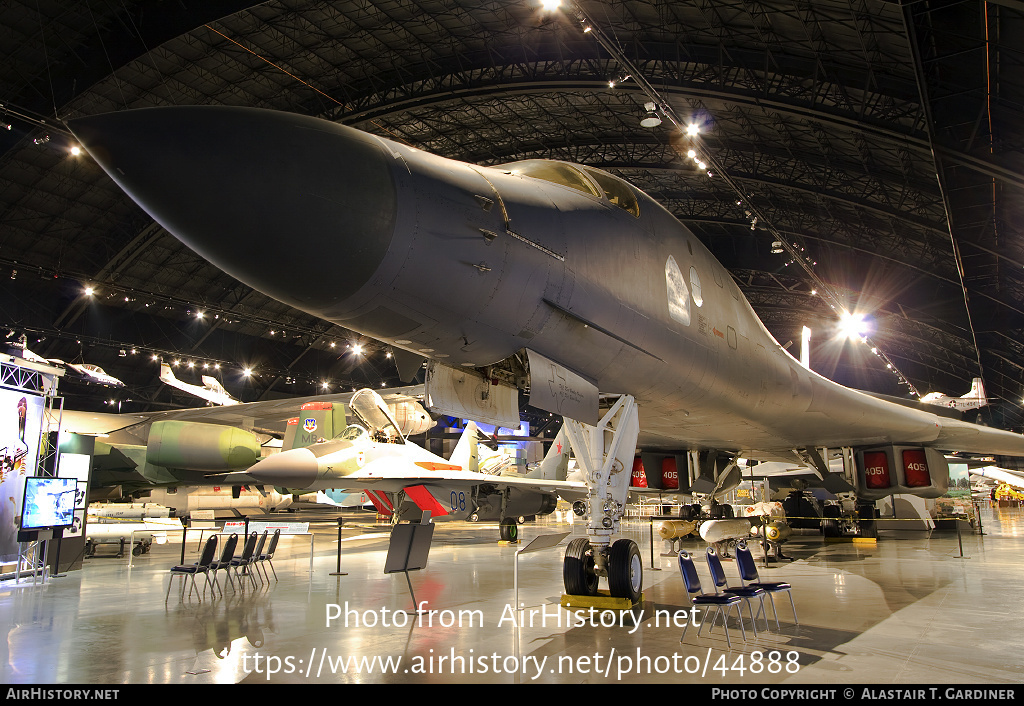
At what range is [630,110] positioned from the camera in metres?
20.3

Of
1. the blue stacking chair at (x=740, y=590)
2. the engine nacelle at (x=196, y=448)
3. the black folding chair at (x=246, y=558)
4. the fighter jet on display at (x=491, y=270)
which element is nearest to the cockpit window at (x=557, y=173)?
the fighter jet on display at (x=491, y=270)

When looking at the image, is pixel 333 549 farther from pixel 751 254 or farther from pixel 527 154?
pixel 751 254

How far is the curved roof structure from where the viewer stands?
45.1ft

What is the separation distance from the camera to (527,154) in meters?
23.7

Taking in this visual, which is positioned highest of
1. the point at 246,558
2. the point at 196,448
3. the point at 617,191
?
the point at 617,191

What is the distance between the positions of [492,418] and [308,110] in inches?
747

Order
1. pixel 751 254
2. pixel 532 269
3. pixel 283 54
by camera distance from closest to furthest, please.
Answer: pixel 532 269 < pixel 283 54 < pixel 751 254

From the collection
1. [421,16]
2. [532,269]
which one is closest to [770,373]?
[532,269]

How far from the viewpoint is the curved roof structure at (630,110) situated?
13.8 m

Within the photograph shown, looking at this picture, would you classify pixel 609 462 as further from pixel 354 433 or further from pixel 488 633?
pixel 354 433

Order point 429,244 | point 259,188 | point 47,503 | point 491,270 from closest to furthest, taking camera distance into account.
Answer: point 259,188, point 429,244, point 491,270, point 47,503

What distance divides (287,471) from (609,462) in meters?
9.34

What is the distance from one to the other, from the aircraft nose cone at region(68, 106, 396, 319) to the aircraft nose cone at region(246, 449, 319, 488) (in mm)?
10469

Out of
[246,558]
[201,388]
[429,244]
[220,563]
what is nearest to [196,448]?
[246,558]
